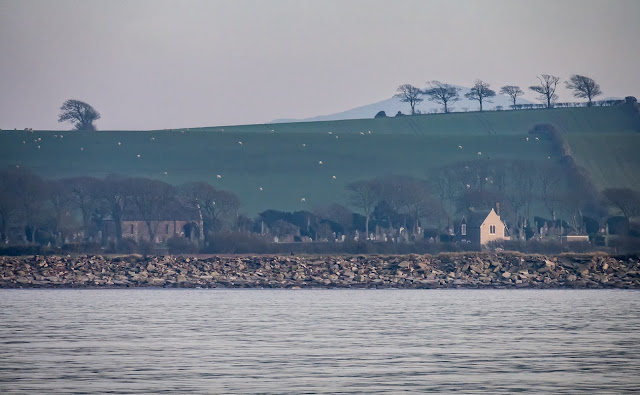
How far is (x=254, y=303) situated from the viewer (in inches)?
2103

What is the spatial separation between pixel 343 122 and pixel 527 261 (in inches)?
3956

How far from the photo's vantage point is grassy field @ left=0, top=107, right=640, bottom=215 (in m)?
137

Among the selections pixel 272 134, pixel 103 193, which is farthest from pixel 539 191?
pixel 103 193

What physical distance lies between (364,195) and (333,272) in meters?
55.5

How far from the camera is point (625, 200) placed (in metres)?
123

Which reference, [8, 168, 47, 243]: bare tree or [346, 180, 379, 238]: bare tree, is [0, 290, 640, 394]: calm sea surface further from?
[346, 180, 379, 238]: bare tree

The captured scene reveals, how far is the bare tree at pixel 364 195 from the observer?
127 meters

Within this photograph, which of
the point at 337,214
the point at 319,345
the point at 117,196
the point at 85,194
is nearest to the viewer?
the point at 319,345

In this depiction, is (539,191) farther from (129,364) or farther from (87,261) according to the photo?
(129,364)

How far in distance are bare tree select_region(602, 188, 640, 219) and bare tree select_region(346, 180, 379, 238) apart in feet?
91.5

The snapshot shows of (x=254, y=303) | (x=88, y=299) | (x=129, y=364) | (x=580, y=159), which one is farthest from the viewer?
(x=580, y=159)

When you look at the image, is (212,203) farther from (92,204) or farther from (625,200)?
(625,200)

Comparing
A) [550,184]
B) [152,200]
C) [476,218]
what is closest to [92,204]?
[152,200]

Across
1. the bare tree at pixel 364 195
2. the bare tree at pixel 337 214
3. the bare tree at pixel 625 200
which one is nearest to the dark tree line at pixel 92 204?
the bare tree at pixel 337 214
